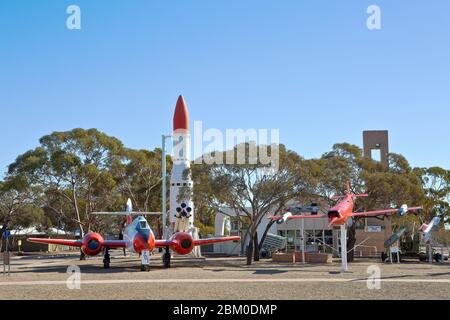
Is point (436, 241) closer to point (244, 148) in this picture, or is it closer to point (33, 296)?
point (244, 148)

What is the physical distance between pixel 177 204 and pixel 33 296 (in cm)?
2562

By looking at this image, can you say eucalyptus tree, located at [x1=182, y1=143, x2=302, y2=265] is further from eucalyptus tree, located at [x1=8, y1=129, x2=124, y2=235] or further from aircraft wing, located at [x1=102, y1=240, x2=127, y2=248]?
eucalyptus tree, located at [x1=8, y1=129, x2=124, y2=235]

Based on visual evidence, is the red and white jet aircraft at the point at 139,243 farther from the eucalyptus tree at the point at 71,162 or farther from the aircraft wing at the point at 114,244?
the eucalyptus tree at the point at 71,162

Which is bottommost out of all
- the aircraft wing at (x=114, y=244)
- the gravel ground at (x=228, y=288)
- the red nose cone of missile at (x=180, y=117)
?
the gravel ground at (x=228, y=288)

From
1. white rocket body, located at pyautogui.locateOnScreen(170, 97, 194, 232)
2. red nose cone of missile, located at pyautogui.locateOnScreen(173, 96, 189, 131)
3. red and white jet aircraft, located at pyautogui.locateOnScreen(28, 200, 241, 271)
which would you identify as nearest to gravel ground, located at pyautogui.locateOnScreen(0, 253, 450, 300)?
red and white jet aircraft, located at pyautogui.locateOnScreen(28, 200, 241, 271)

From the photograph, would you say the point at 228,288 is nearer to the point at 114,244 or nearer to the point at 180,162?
the point at 114,244

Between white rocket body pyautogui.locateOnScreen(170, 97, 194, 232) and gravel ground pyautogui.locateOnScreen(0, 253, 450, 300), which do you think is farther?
white rocket body pyautogui.locateOnScreen(170, 97, 194, 232)

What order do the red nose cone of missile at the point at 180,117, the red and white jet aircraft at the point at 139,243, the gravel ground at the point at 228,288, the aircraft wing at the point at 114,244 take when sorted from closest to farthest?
the gravel ground at the point at 228,288 < the red and white jet aircraft at the point at 139,243 < the aircraft wing at the point at 114,244 < the red nose cone of missile at the point at 180,117

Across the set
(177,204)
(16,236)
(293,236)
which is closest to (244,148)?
(177,204)

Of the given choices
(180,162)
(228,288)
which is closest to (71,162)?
(180,162)

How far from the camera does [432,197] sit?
61.2 meters

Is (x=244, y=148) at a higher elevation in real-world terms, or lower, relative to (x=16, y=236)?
higher

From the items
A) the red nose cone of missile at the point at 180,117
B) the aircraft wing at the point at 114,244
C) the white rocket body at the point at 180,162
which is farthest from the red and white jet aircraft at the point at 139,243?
the red nose cone of missile at the point at 180,117

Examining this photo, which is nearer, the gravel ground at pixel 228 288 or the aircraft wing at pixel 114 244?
the gravel ground at pixel 228 288
